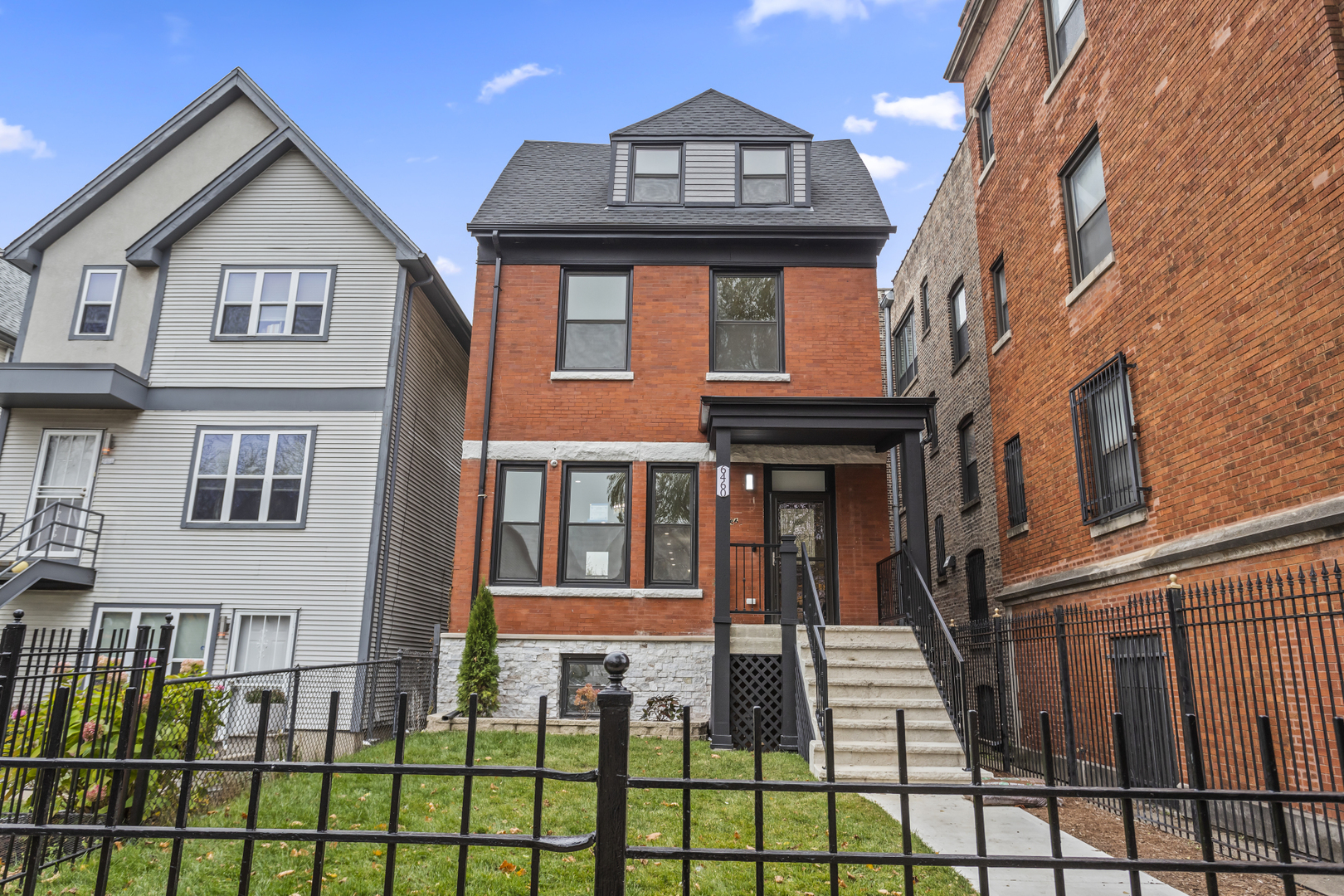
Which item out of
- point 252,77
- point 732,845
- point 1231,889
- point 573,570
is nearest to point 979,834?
point 732,845

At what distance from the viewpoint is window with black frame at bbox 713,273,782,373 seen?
1473 cm

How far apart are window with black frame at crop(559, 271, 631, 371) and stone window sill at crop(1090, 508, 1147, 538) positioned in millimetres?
7587

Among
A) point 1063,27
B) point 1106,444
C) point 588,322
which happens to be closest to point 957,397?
point 1106,444

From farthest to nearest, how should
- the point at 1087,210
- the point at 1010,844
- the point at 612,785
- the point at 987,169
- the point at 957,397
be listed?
1. the point at 957,397
2. the point at 987,169
3. the point at 1087,210
4. the point at 1010,844
5. the point at 612,785

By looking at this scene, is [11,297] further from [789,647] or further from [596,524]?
[789,647]

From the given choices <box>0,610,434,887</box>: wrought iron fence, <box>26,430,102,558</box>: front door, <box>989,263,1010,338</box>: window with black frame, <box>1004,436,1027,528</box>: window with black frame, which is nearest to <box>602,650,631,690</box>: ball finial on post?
<box>0,610,434,887</box>: wrought iron fence

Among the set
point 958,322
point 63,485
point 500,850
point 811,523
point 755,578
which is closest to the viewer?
point 500,850

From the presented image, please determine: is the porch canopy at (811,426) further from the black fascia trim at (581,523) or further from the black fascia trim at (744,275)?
the black fascia trim at (744,275)

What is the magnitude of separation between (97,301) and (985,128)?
17.0 metres

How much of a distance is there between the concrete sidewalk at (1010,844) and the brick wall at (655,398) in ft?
19.5

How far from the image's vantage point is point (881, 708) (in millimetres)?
9758

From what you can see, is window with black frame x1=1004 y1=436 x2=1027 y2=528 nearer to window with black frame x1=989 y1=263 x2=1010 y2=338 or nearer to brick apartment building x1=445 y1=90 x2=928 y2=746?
window with black frame x1=989 y1=263 x2=1010 y2=338

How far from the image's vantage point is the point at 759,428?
12.7 metres

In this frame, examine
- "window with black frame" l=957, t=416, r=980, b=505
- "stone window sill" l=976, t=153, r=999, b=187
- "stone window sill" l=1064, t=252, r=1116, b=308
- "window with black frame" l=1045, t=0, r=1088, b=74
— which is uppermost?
"window with black frame" l=1045, t=0, r=1088, b=74
